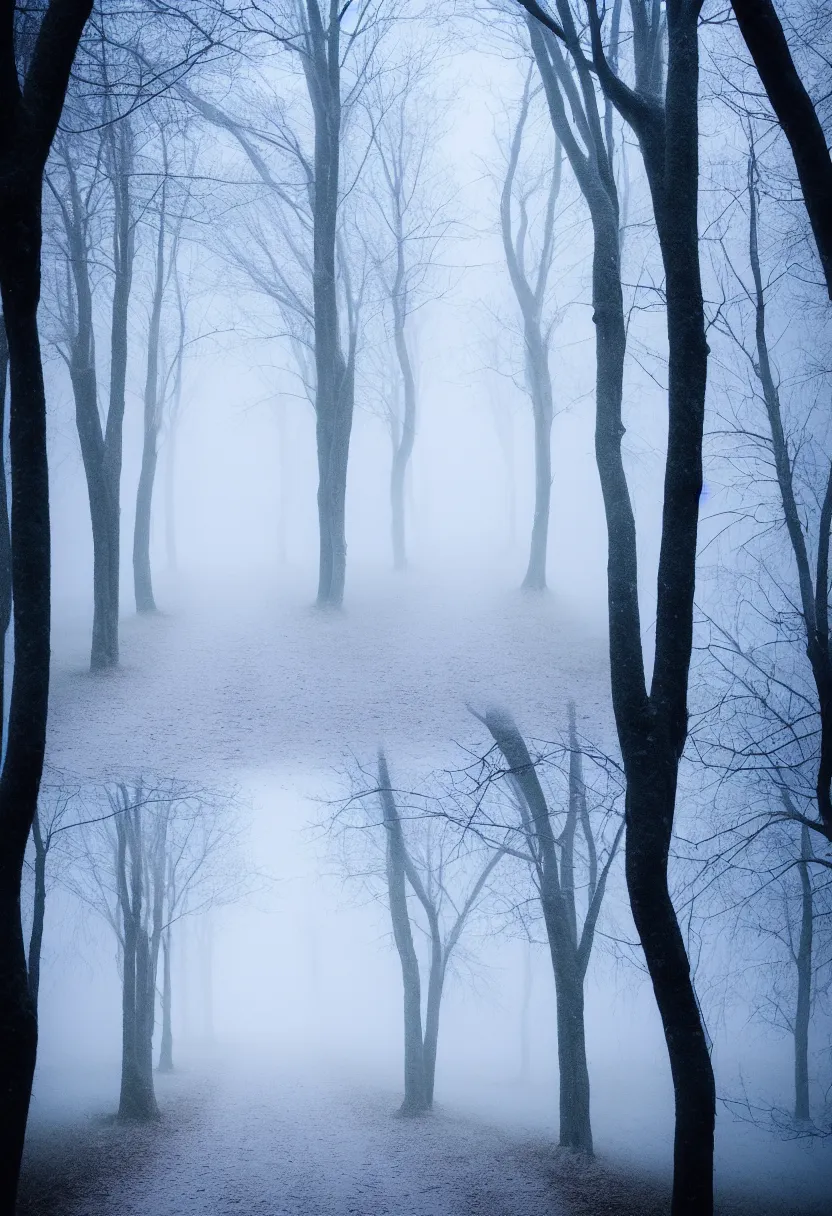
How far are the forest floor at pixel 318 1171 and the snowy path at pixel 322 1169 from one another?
1cm

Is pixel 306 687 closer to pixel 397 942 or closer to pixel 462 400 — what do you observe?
pixel 397 942

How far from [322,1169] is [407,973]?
2.49m

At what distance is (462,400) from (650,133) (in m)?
9.48

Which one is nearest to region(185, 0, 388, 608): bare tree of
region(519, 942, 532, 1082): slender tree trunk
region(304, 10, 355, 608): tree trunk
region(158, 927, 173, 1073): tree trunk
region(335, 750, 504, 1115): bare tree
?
region(304, 10, 355, 608): tree trunk

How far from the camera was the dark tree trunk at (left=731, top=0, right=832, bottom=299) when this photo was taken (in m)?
3.57

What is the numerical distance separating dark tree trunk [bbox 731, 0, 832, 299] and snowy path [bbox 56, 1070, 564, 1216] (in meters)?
6.40

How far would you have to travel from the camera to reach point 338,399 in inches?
382

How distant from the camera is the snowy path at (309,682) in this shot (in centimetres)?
695

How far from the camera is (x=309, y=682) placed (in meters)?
7.72

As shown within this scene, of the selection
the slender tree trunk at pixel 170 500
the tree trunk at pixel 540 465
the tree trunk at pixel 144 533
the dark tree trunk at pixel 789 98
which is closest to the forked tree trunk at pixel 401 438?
the tree trunk at pixel 540 465

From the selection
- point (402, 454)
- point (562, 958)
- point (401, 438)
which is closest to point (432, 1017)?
point (562, 958)

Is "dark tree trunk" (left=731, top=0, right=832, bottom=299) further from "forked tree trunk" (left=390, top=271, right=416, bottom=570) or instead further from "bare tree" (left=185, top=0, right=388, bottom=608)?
"forked tree trunk" (left=390, top=271, right=416, bottom=570)

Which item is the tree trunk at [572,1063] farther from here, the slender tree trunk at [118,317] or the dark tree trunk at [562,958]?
the slender tree trunk at [118,317]

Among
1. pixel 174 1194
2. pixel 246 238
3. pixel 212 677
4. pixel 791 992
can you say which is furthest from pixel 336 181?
pixel 791 992
